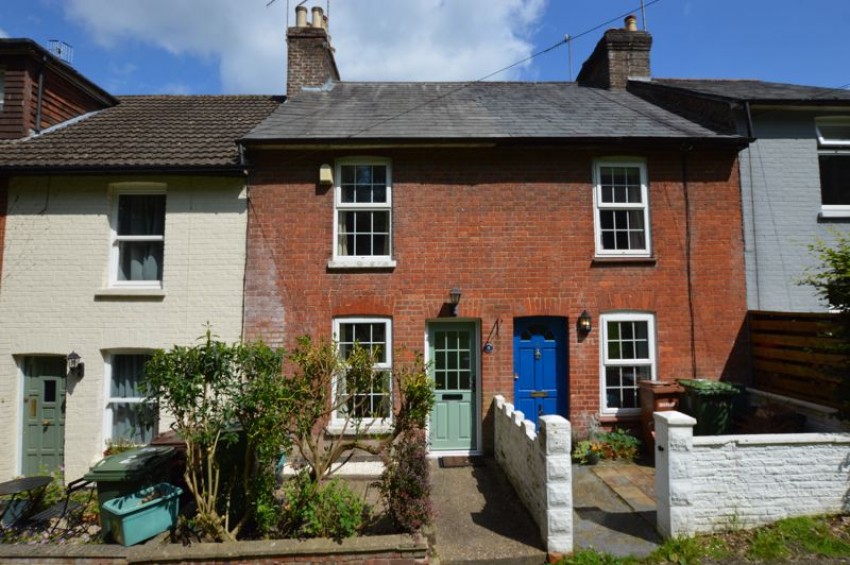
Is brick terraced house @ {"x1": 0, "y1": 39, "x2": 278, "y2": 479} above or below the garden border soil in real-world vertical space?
above

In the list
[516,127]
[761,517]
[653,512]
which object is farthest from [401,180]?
[761,517]

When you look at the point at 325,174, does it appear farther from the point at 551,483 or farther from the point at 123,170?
the point at 551,483

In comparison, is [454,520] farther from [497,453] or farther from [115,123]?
[115,123]

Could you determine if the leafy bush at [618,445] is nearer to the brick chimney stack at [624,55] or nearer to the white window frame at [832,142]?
the white window frame at [832,142]

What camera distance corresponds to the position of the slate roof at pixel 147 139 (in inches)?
324

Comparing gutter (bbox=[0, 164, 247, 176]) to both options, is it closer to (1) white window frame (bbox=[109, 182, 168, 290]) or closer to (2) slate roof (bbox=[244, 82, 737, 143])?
(1) white window frame (bbox=[109, 182, 168, 290])

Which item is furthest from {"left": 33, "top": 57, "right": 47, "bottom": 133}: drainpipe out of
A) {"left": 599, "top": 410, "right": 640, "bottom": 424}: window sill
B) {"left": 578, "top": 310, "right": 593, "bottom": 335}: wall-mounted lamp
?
{"left": 599, "top": 410, "right": 640, "bottom": 424}: window sill

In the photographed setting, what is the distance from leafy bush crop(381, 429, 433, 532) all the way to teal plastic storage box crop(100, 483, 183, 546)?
8.51 ft

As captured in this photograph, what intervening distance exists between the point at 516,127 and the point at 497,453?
6.11m

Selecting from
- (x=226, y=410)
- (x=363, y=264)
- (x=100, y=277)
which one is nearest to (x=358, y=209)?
(x=363, y=264)

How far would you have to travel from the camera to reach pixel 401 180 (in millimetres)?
8477

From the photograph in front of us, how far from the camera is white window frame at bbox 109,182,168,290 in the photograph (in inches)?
330

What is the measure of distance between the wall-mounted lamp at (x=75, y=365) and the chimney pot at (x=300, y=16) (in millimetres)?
8662

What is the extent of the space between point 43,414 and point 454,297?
311 inches
